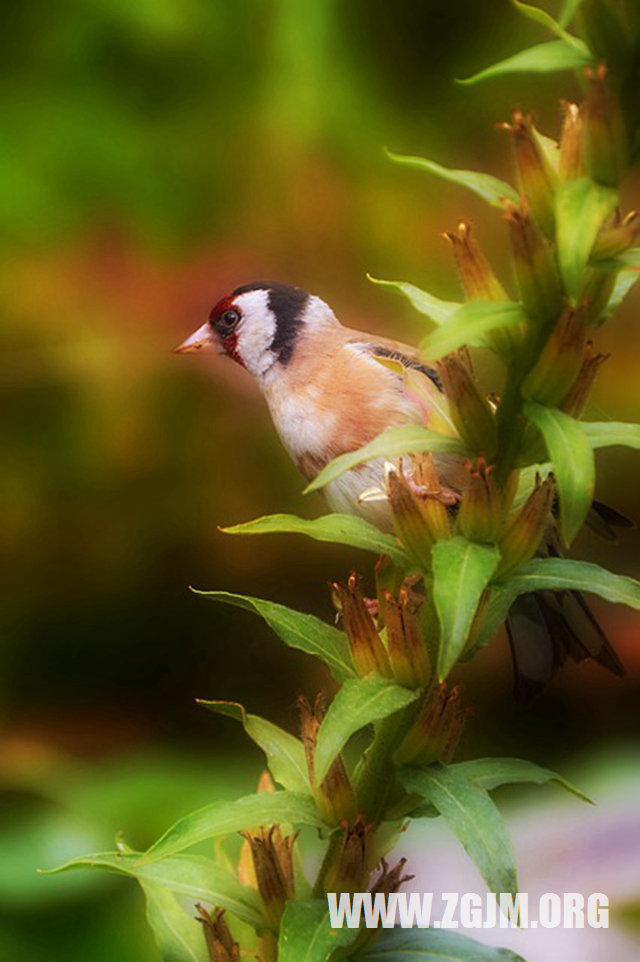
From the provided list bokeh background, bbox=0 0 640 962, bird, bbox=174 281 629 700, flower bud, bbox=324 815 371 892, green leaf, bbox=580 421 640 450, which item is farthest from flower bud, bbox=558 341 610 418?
bokeh background, bbox=0 0 640 962

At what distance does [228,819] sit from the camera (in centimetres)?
29

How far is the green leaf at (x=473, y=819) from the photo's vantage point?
0.89 ft

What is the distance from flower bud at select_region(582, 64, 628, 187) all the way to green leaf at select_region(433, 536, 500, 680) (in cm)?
8

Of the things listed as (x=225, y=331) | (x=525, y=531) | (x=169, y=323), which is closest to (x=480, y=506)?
(x=525, y=531)

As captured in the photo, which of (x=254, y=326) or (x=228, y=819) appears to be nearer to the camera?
(x=228, y=819)

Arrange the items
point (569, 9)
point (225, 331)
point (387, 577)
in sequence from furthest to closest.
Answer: point (225, 331)
point (387, 577)
point (569, 9)

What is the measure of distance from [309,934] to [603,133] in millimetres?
182

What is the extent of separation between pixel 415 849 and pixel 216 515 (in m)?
0.21

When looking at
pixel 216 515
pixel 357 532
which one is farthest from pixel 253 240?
pixel 357 532

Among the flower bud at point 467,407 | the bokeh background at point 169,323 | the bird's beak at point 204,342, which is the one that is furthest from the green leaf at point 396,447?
the bokeh background at point 169,323

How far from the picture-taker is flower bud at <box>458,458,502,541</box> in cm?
26

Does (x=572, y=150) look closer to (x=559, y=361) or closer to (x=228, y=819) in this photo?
(x=559, y=361)

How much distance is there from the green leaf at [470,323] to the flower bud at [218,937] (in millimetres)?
167

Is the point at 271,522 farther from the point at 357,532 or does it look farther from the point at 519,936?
the point at 519,936
